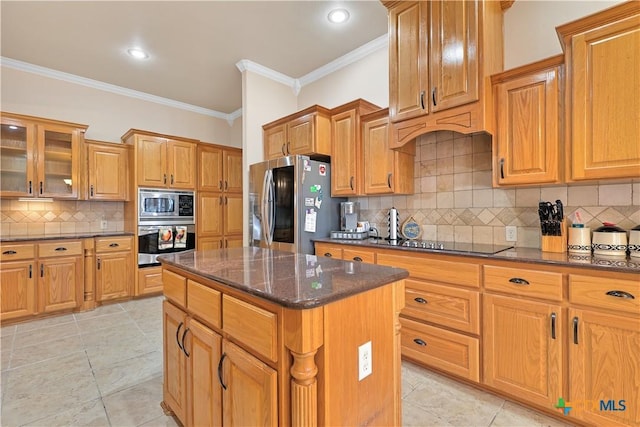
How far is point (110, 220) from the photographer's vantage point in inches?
165

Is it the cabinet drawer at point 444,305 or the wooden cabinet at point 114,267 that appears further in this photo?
the wooden cabinet at point 114,267

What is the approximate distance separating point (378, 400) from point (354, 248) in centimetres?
156

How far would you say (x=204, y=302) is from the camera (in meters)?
1.25

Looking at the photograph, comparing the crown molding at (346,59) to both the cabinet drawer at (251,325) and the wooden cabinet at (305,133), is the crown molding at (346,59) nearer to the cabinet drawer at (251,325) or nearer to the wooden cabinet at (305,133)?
the wooden cabinet at (305,133)

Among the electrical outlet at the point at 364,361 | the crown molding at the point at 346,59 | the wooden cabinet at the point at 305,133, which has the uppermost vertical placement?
the crown molding at the point at 346,59

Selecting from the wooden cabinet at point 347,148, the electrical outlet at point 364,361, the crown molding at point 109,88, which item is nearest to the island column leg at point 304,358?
the electrical outlet at point 364,361

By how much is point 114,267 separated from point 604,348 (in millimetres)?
4706

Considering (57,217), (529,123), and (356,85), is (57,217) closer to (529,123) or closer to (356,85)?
(356,85)

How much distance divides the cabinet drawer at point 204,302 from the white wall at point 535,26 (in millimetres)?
2669

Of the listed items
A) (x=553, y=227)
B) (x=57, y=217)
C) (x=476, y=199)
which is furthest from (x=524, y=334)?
(x=57, y=217)

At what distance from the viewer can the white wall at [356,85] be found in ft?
10.4

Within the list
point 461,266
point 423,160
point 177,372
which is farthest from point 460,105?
point 177,372

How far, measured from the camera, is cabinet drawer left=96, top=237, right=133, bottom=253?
3.69m

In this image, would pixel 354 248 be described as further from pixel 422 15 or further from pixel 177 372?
pixel 422 15
